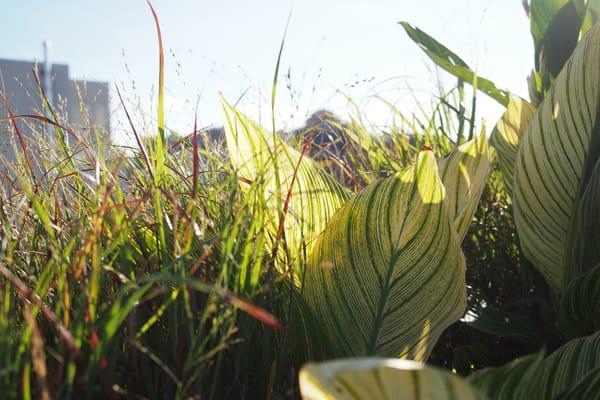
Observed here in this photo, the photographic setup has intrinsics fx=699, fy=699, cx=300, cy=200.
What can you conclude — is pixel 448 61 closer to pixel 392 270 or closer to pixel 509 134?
pixel 509 134

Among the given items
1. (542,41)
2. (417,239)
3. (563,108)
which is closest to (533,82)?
(542,41)

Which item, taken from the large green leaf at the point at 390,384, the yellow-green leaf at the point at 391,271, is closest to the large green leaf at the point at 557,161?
the yellow-green leaf at the point at 391,271

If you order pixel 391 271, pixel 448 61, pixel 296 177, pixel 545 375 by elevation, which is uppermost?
pixel 448 61

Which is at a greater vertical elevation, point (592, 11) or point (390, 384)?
point (592, 11)

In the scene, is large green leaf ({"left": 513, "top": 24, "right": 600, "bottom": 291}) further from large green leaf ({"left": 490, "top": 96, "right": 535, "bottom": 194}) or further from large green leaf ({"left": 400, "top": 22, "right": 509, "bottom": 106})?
large green leaf ({"left": 400, "top": 22, "right": 509, "bottom": 106})

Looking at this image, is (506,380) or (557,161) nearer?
(506,380)

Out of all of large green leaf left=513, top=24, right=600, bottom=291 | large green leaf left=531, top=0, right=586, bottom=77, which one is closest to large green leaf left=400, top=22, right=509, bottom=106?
large green leaf left=531, top=0, right=586, bottom=77

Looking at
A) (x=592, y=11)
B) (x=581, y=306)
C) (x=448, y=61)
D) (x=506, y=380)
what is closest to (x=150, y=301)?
(x=506, y=380)
